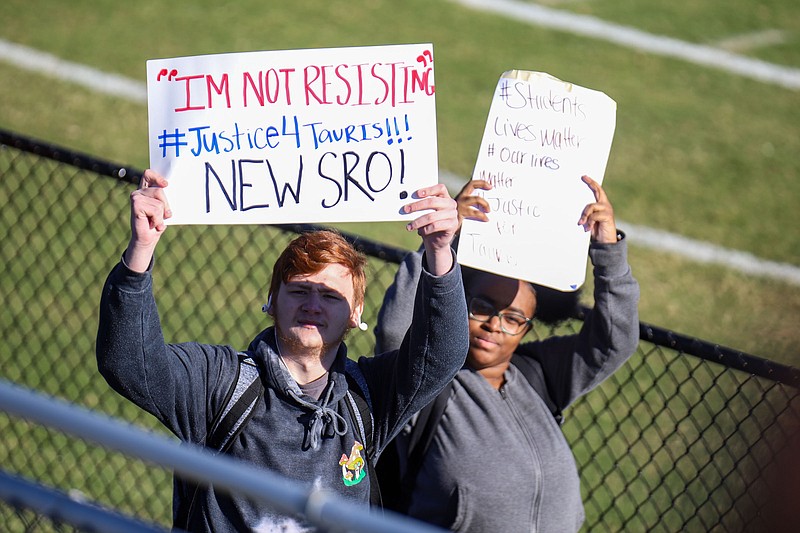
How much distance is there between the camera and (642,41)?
10344 millimetres

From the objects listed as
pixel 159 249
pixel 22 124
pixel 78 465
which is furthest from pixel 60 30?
pixel 78 465

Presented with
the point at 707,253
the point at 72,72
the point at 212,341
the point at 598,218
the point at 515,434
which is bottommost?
the point at 707,253

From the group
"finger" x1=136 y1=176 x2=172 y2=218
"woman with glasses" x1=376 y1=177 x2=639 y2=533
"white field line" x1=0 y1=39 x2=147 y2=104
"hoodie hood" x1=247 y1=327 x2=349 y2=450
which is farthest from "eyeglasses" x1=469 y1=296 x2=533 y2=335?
"white field line" x1=0 y1=39 x2=147 y2=104

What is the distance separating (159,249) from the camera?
6.80 m

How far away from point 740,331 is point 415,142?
14.5 feet

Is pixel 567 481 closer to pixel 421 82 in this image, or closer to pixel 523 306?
pixel 523 306

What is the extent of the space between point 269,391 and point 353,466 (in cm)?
28

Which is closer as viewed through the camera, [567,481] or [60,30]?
[567,481]

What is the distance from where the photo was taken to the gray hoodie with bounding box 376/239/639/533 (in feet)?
10.6

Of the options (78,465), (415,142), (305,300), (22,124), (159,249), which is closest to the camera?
(305,300)

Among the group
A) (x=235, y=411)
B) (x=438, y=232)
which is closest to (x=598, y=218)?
(x=438, y=232)

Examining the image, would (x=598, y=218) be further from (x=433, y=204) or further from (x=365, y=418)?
(x=365, y=418)

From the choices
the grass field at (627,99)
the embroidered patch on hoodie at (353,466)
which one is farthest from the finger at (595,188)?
the grass field at (627,99)

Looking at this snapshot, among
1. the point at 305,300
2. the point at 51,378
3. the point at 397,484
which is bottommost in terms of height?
the point at 51,378
